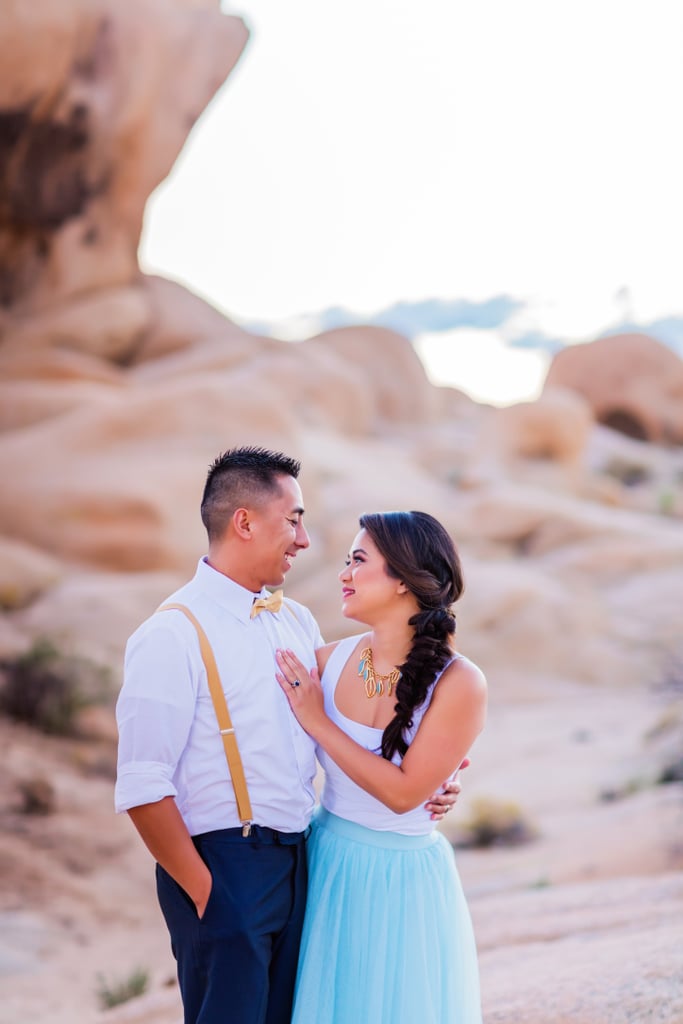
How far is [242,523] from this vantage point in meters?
2.66

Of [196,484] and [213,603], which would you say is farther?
[196,484]

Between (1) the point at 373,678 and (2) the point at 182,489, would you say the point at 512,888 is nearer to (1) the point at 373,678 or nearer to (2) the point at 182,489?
(1) the point at 373,678

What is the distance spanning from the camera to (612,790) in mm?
9484

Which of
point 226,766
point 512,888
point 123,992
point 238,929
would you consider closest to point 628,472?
point 512,888

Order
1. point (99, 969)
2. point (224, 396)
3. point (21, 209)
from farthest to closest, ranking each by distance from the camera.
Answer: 1. point (21, 209)
2. point (224, 396)
3. point (99, 969)

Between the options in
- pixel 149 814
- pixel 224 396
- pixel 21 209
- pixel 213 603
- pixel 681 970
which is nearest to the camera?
pixel 149 814

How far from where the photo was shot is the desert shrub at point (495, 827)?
841 centimetres

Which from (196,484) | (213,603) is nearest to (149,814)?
(213,603)

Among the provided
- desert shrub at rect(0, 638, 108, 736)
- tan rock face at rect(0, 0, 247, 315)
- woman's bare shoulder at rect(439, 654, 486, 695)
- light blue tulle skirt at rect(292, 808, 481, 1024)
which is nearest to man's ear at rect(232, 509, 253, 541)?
woman's bare shoulder at rect(439, 654, 486, 695)

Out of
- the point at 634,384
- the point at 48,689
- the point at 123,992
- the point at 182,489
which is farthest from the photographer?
the point at 634,384

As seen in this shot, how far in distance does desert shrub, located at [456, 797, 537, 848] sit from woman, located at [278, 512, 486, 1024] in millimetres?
5891

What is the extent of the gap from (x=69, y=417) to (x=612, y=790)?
11296 millimetres

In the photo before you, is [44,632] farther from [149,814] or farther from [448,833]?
[149,814]

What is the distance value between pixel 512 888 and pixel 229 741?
5.04 meters
